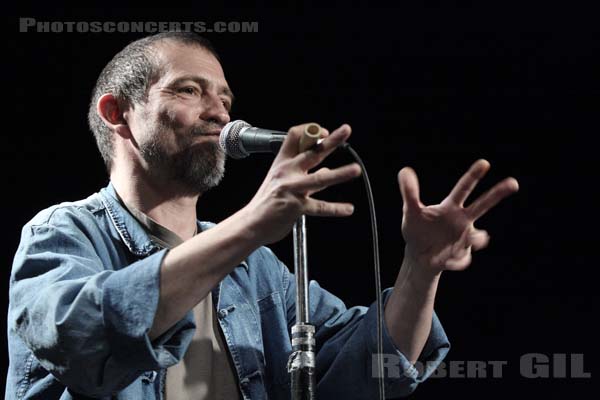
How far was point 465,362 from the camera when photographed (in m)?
2.82

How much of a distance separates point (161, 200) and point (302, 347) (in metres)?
0.63

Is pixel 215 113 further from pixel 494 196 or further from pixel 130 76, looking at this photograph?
pixel 494 196

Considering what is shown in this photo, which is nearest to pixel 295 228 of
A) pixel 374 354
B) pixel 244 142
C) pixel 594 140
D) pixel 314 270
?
pixel 244 142

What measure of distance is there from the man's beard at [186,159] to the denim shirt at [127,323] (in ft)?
0.42

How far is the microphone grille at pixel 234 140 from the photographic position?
1.65 metres

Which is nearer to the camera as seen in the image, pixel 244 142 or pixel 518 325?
pixel 244 142

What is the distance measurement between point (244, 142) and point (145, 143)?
382 millimetres

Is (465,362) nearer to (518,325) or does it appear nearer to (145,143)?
(518,325)

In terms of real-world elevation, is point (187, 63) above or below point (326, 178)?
above

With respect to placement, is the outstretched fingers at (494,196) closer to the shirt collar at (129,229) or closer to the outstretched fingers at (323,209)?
the outstretched fingers at (323,209)

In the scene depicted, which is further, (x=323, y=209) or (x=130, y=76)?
(x=130, y=76)

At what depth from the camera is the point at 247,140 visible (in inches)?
63.8

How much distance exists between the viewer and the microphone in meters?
1.56

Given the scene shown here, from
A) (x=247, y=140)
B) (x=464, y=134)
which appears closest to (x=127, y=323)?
(x=247, y=140)
